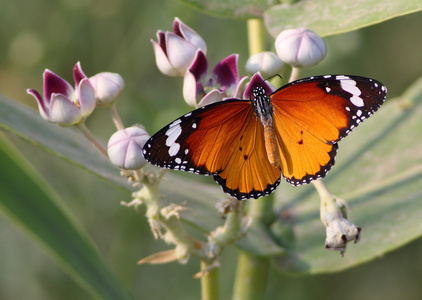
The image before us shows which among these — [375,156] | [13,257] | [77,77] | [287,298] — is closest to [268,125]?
[77,77]

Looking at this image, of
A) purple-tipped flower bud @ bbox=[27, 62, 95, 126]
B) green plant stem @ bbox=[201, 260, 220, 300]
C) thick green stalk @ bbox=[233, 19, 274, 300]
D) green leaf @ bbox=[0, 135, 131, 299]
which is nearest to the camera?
green leaf @ bbox=[0, 135, 131, 299]

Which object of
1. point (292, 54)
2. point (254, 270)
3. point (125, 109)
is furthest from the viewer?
point (125, 109)

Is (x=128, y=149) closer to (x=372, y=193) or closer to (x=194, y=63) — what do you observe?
(x=194, y=63)

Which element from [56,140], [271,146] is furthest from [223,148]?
[56,140]

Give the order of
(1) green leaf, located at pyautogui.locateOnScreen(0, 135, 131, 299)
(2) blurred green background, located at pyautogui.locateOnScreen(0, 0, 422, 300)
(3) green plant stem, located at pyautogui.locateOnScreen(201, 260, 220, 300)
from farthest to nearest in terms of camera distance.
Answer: (2) blurred green background, located at pyautogui.locateOnScreen(0, 0, 422, 300)
(3) green plant stem, located at pyautogui.locateOnScreen(201, 260, 220, 300)
(1) green leaf, located at pyautogui.locateOnScreen(0, 135, 131, 299)

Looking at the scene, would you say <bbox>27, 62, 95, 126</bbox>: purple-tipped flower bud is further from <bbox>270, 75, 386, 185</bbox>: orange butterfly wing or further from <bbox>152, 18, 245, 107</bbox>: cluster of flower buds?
<bbox>270, 75, 386, 185</bbox>: orange butterfly wing

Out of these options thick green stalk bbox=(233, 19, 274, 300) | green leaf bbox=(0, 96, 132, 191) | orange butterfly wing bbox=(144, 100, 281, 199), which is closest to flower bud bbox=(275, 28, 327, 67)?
orange butterfly wing bbox=(144, 100, 281, 199)

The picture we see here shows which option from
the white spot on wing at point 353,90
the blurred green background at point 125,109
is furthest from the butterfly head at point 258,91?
the blurred green background at point 125,109
